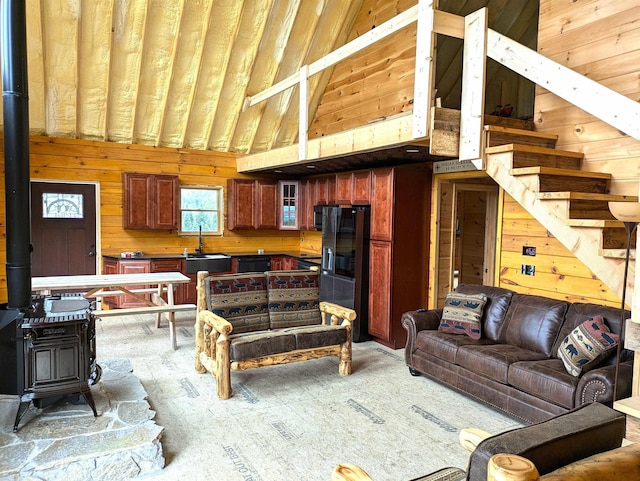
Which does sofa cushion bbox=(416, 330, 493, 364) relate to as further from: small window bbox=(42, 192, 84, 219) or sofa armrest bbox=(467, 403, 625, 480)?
small window bbox=(42, 192, 84, 219)

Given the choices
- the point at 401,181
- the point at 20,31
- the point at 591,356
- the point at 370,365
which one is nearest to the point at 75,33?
the point at 20,31

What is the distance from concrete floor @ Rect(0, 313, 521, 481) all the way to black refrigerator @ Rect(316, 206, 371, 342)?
807mm

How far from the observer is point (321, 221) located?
6.58 meters

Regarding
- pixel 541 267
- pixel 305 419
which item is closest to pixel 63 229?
pixel 305 419

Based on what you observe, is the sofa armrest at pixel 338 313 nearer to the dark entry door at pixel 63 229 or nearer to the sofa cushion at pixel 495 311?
A: the sofa cushion at pixel 495 311

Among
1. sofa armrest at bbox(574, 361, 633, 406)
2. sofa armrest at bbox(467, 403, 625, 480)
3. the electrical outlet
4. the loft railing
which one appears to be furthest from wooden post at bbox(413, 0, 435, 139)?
sofa armrest at bbox(467, 403, 625, 480)

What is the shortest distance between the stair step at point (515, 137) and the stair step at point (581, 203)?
627 millimetres

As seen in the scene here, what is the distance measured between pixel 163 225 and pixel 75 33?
8.94ft

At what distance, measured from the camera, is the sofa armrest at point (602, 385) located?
9.63 ft

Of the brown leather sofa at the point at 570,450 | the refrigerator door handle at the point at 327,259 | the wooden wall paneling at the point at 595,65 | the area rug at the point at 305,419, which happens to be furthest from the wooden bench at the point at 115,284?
the wooden wall paneling at the point at 595,65

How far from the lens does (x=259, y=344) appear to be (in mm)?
3998

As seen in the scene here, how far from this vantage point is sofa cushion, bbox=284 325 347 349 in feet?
13.8

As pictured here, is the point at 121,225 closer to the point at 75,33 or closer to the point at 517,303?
the point at 75,33

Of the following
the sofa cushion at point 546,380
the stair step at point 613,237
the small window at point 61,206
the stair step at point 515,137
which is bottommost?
the sofa cushion at point 546,380
